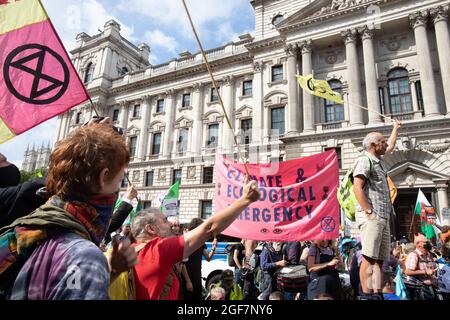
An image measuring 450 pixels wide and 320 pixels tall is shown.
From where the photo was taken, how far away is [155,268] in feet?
6.55

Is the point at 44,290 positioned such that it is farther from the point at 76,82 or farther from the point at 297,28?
the point at 297,28

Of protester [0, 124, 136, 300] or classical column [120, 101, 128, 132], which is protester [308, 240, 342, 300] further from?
classical column [120, 101, 128, 132]

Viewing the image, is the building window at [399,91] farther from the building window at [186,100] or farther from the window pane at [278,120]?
the building window at [186,100]

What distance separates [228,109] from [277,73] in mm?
5521

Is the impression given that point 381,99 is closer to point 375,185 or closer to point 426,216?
point 426,216

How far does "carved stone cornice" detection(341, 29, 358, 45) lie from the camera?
70.9ft

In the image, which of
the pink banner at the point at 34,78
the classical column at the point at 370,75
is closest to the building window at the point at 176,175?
the classical column at the point at 370,75

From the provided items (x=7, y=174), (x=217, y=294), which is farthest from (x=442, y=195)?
(x=7, y=174)

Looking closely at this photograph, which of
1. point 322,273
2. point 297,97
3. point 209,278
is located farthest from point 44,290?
point 297,97

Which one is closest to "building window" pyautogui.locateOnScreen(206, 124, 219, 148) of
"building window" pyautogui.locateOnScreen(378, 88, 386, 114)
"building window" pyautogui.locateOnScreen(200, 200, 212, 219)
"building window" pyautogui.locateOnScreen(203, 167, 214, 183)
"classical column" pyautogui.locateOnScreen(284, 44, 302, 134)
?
"building window" pyautogui.locateOnScreen(203, 167, 214, 183)

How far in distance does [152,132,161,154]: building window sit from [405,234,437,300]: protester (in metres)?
29.0

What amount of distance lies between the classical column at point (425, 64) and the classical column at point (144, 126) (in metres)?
25.6

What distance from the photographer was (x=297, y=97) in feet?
75.4

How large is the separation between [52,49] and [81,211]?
298 cm
